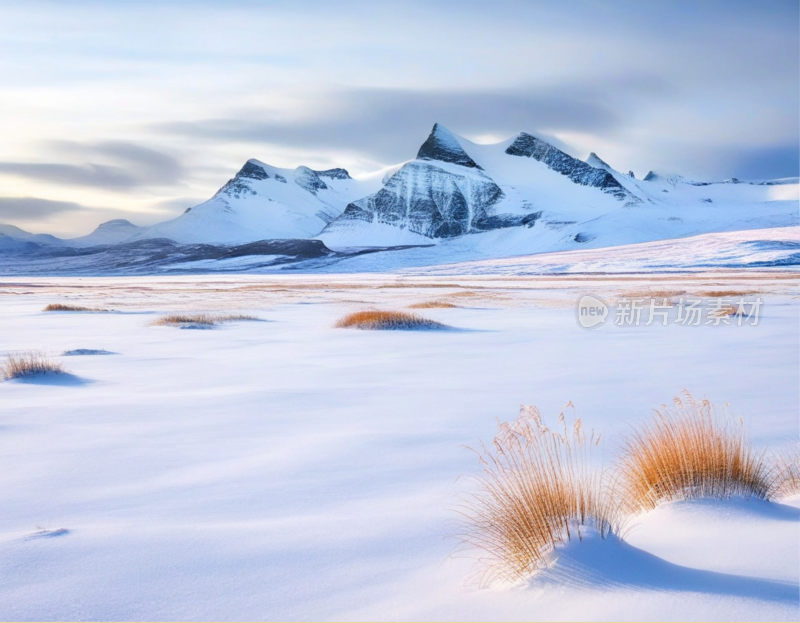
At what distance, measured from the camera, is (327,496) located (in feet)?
16.4

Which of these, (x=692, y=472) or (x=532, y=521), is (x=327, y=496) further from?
(x=692, y=472)

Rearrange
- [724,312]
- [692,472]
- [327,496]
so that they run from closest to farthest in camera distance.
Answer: [692,472] < [327,496] < [724,312]

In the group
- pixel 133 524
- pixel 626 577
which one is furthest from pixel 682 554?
pixel 133 524

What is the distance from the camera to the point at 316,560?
3.75m

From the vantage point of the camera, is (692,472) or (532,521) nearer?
(532,521)

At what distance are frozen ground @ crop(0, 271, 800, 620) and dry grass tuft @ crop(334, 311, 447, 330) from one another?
570cm

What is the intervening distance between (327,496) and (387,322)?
13.8 meters

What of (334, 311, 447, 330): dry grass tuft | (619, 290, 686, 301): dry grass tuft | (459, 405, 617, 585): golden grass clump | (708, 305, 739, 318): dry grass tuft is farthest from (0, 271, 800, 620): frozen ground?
(619, 290, 686, 301): dry grass tuft

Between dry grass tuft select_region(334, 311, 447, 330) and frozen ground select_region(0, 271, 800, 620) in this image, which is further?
dry grass tuft select_region(334, 311, 447, 330)

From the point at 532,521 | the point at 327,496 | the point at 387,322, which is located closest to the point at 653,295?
the point at 387,322

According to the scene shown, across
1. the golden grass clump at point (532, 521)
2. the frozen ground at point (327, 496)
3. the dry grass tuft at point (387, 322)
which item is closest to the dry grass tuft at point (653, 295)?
the dry grass tuft at point (387, 322)

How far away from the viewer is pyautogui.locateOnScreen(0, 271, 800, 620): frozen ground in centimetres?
316

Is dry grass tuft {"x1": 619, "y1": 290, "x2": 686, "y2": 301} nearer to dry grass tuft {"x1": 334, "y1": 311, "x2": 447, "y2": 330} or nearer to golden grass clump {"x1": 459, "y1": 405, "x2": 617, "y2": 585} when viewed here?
dry grass tuft {"x1": 334, "y1": 311, "x2": 447, "y2": 330}

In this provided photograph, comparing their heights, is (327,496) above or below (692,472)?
below
